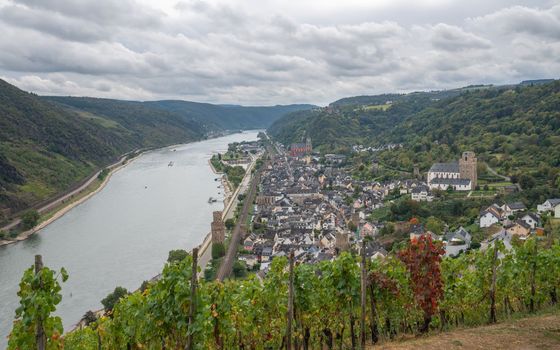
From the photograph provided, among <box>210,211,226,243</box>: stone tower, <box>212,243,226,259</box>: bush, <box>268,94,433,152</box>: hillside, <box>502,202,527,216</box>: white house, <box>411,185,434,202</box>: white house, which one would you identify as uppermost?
<box>268,94,433,152</box>: hillside

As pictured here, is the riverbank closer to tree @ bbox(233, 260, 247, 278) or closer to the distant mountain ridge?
the distant mountain ridge

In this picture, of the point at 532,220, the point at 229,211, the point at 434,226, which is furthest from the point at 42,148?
the point at 532,220

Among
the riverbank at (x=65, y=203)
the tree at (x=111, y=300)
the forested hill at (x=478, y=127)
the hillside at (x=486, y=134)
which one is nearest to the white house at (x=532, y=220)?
the hillside at (x=486, y=134)

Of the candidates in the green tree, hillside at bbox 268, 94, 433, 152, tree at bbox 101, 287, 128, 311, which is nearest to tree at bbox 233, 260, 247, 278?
tree at bbox 101, 287, 128, 311

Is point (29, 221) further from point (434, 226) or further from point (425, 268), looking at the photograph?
point (425, 268)

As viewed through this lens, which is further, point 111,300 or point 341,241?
point 341,241

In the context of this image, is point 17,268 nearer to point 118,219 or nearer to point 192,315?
point 118,219
